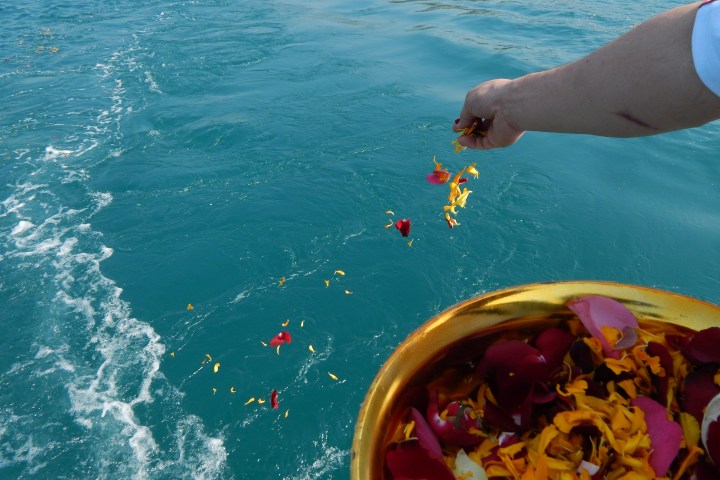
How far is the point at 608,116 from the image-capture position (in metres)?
1.38

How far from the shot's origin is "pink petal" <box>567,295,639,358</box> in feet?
4.25

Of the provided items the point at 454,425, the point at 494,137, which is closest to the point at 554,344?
the point at 454,425

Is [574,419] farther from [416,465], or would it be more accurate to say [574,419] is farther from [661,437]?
[416,465]

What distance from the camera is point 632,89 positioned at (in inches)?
50.1

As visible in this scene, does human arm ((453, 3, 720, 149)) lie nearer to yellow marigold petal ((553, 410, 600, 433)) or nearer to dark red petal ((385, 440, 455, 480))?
yellow marigold petal ((553, 410, 600, 433))

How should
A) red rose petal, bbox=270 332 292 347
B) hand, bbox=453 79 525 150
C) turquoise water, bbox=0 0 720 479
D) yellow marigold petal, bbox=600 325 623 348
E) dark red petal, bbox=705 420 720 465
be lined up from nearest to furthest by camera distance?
dark red petal, bbox=705 420 720 465 < yellow marigold petal, bbox=600 325 623 348 < hand, bbox=453 79 525 150 < turquoise water, bbox=0 0 720 479 < red rose petal, bbox=270 332 292 347

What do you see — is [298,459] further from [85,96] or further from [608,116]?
[85,96]

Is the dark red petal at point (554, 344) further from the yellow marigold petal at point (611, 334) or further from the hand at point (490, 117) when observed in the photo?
the hand at point (490, 117)

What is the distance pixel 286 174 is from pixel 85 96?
4.43 meters

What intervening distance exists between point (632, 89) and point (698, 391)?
30.7 inches

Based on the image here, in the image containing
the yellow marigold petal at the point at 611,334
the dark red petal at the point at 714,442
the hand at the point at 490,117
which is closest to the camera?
the dark red petal at the point at 714,442

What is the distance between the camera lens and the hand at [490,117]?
5.67ft

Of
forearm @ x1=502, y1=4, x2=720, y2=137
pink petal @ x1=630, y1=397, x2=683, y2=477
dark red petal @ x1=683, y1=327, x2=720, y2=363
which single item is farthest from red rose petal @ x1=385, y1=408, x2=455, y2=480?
forearm @ x1=502, y1=4, x2=720, y2=137

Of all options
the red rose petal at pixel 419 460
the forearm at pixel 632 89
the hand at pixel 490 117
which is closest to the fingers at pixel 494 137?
the hand at pixel 490 117
